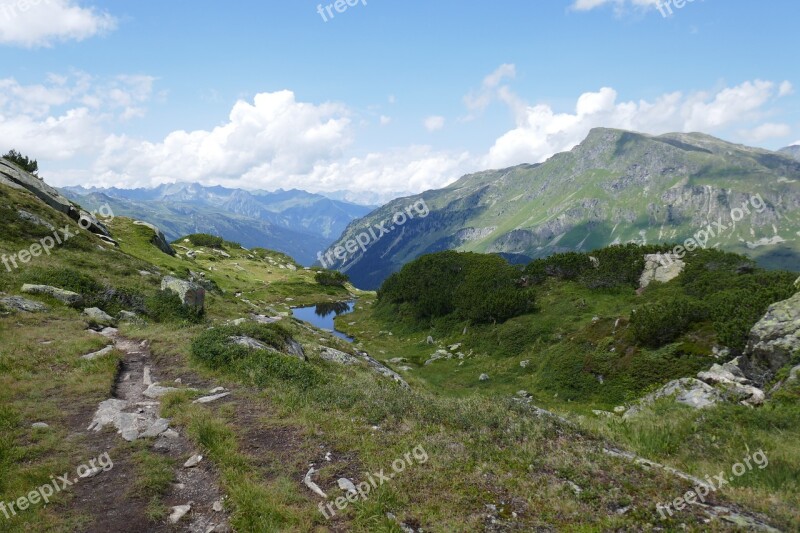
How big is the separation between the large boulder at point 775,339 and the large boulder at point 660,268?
24.9 metres

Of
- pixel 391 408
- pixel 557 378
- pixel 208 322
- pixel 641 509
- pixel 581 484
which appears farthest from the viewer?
pixel 557 378

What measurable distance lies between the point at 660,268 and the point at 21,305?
188ft

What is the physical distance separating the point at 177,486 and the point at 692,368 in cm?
2964

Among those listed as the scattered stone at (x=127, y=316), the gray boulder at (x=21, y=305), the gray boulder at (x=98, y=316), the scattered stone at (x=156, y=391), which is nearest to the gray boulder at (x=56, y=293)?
the gray boulder at (x=98, y=316)

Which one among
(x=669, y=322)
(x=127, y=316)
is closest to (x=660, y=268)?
(x=669, y=322)

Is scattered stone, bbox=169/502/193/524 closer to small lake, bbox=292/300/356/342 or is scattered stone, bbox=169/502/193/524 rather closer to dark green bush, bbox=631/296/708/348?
dark green bush, bbox=631/296/708/348

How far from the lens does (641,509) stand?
298 inches

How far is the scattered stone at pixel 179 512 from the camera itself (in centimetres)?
820

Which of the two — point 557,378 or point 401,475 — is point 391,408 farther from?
point 557,378

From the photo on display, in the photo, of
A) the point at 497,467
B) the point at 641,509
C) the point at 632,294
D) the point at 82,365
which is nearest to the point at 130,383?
the point at 82,365

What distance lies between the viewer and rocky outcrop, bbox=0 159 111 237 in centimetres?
5278

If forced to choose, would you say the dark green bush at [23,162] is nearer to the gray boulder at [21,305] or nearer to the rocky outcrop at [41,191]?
the rocky outcrop at [41,191]

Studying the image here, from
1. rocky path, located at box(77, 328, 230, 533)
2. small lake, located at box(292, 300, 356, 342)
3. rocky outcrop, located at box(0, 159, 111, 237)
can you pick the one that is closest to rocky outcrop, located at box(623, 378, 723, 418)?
rocky path, located at box(77, 328, 230, 533)

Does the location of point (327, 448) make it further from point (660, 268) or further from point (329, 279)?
point (329, 279)
